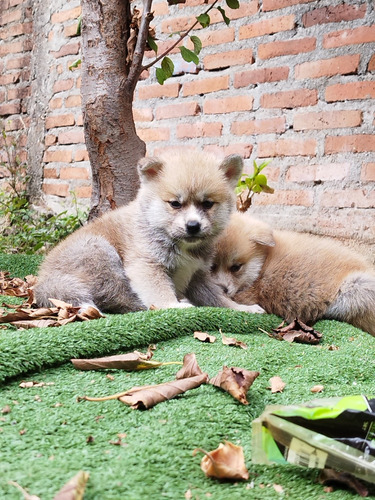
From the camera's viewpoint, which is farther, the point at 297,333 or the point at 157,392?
the point at 297,333

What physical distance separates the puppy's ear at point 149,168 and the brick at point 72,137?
7.97 feet

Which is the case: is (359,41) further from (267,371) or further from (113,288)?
(267,371)

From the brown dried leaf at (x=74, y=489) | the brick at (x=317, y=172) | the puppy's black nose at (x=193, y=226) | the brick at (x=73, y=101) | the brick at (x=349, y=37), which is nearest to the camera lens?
the brown dried leaf at (x=74, y=489)

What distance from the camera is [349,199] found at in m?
3.68

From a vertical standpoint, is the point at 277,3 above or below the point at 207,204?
above

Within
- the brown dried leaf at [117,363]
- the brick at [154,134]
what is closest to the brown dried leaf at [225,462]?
the brown dried leaf at [117,363]

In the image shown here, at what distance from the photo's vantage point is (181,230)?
2697 millimetres

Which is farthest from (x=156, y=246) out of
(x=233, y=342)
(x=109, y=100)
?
(x=109, y=100)

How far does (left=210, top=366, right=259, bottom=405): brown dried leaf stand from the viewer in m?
1.52

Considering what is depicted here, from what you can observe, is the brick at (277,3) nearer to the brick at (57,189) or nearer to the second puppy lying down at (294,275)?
the second puppy lying down at (294,275)

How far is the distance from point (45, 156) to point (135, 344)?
13.0 ft

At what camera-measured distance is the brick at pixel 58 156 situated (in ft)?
17.3

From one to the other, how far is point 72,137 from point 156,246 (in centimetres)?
279

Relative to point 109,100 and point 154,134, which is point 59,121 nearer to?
point 154,134
